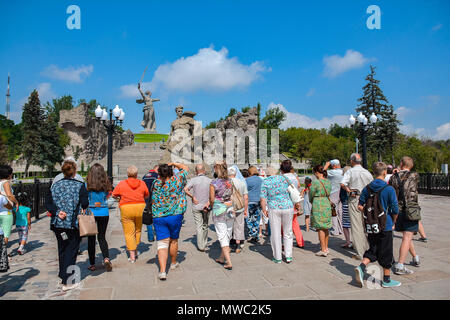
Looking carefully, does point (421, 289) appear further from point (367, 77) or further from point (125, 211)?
point (367, 77)

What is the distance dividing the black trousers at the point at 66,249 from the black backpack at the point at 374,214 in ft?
13.8

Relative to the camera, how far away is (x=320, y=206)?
5.72m

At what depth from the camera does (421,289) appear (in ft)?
13.4

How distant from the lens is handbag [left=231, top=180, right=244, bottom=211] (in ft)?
19.4

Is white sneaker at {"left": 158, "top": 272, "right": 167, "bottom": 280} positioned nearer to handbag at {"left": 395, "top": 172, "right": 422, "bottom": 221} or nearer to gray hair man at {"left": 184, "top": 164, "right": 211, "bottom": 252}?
gray hair man at {"left": 184, "top": 164, "right": 211, "bottom": 252}

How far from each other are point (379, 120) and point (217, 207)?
46.0 meters

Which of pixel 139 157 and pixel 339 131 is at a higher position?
pixel 339 131

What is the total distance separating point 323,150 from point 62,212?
44.9 metres

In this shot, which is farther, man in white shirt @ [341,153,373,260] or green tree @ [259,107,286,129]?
green tree @ [259,107,286,129]

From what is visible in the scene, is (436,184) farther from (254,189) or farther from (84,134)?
(84,134)

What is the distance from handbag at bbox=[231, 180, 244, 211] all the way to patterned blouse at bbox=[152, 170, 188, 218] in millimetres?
1302

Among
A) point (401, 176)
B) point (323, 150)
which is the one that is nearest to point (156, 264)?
point (401, 176)

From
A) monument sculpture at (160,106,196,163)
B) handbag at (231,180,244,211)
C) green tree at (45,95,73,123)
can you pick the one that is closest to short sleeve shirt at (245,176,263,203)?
handbag at (231,180,244,211)

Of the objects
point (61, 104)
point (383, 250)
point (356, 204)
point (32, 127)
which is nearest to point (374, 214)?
point (383, 250)
